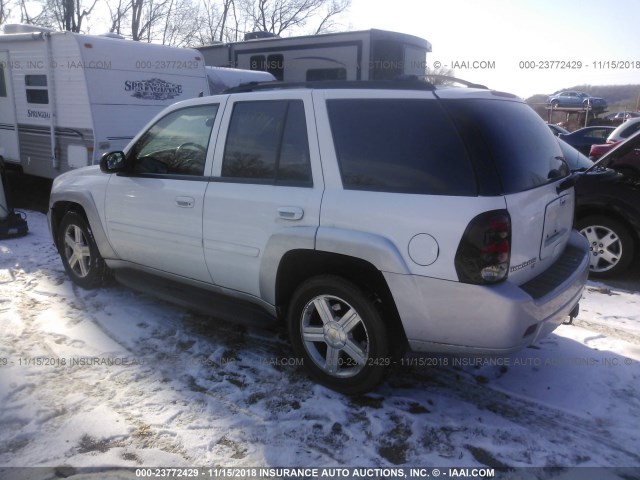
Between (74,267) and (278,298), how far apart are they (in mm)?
2685

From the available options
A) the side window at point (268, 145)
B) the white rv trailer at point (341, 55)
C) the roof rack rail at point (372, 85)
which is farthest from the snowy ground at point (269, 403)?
the white rv trailer at point (341, 55)

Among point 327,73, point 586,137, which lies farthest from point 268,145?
point 586,137

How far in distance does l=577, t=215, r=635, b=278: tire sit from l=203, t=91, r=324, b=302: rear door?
11.9 feet

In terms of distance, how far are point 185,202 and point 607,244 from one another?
438 cm

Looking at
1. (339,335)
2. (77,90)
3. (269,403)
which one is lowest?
(269,403)

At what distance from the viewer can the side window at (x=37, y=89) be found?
8109 millimetres

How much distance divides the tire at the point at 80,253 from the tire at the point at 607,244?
4885 millimetres

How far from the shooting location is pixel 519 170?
283 centimetres

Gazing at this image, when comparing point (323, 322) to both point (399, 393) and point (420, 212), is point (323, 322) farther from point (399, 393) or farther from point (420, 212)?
point (420, 212)

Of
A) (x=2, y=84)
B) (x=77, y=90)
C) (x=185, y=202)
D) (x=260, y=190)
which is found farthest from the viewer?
(x=2, y=84)

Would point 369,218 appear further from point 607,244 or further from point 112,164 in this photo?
point 607,244

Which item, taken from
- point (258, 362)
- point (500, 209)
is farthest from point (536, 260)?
point (258, 362)

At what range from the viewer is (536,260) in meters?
2.95

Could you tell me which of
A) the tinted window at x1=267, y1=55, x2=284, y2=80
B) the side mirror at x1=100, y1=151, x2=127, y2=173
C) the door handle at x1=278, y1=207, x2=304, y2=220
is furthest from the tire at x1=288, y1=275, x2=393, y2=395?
the tinted window at x1=267, y1=55, x2=284, y2=80
